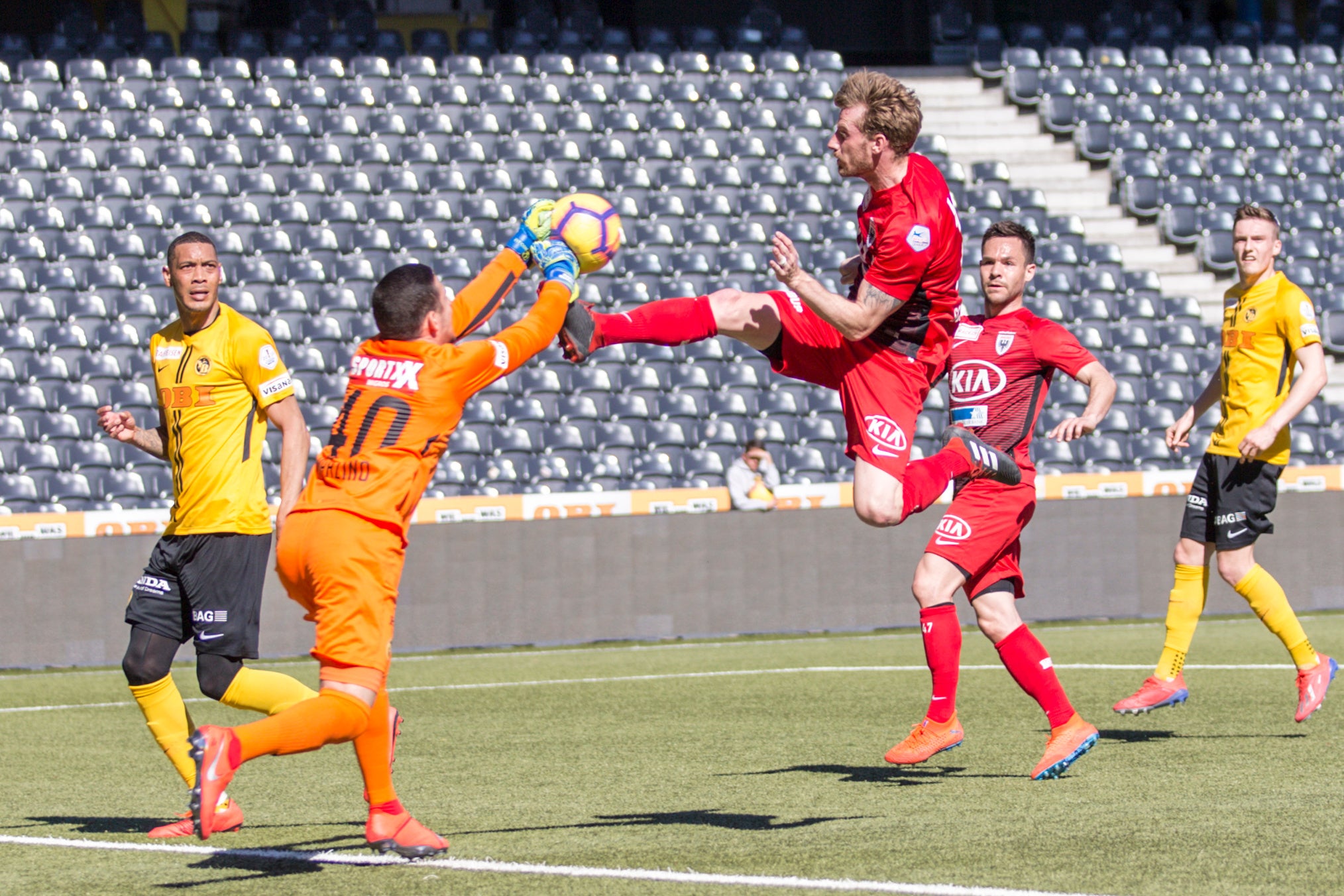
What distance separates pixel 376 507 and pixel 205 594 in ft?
4.81

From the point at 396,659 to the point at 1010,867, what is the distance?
8990mm

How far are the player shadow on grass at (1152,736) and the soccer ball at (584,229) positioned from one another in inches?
137

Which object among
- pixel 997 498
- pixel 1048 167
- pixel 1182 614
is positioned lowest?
pixel 1182 614

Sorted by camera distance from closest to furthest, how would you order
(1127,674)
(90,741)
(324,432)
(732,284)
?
1. (90,741)
2. (1127,674)
3. (324,432)
4. (732,284)

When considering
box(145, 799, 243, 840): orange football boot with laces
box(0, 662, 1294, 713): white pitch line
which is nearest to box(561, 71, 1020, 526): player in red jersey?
box(145, 799, 243, 840): orange football boot with laces

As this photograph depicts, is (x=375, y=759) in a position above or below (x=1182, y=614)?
above

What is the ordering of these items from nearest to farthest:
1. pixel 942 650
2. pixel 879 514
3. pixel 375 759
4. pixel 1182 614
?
1. pixel 375 759
2. pixel 879 514
3. pixel 942 650
4. pixel 1182 614

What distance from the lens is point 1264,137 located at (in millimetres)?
20688

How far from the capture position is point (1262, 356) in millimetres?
8016

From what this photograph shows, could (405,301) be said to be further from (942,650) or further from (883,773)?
(883,773)

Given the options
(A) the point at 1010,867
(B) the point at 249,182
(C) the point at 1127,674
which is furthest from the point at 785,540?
(A) the point at 1010,867

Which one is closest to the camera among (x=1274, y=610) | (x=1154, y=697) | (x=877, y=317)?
(x=877, y=317)

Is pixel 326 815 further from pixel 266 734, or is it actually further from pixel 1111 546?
pixel 1111 546

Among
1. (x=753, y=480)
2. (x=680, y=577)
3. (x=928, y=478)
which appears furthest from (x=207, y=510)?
(x=753, y=480)
